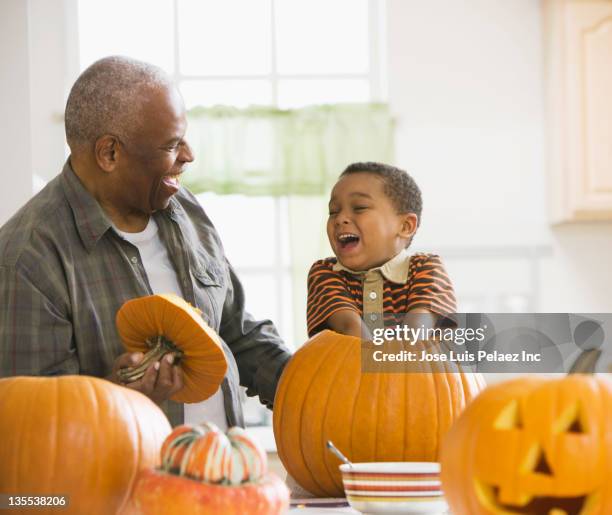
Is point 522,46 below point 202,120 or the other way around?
the other way around

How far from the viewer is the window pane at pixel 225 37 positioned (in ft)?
13.9

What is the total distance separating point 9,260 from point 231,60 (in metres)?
2.95

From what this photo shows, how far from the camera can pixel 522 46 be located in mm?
4176

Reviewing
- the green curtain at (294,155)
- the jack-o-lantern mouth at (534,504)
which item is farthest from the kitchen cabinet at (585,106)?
the jack-o-lantern mouth at (534,504)

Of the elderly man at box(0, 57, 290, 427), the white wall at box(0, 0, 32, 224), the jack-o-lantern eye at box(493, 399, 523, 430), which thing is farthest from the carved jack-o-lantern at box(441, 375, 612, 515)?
the white wall at box(0, 0, 32, 224)

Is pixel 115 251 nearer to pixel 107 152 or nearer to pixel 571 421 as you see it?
pixel 107 152

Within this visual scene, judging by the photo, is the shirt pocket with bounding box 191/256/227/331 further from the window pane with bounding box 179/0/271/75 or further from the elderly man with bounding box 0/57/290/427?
the window pane with bounding box 179/0/271/75

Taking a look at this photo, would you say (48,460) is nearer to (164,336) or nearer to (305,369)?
(164,336)

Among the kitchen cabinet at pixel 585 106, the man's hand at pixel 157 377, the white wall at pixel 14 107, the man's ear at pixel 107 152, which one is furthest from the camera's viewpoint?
the kitchen cabinet at pixel 585 106

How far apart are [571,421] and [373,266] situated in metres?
0.87

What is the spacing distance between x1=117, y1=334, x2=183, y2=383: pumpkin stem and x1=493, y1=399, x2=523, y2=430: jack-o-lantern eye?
479 millimetres

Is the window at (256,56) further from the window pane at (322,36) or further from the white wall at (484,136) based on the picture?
the white wall at (484,136)

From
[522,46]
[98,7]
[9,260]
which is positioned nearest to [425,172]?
[522,46]

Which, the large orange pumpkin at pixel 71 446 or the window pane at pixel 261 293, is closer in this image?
the large orange pumpkin at pixel 71 446
